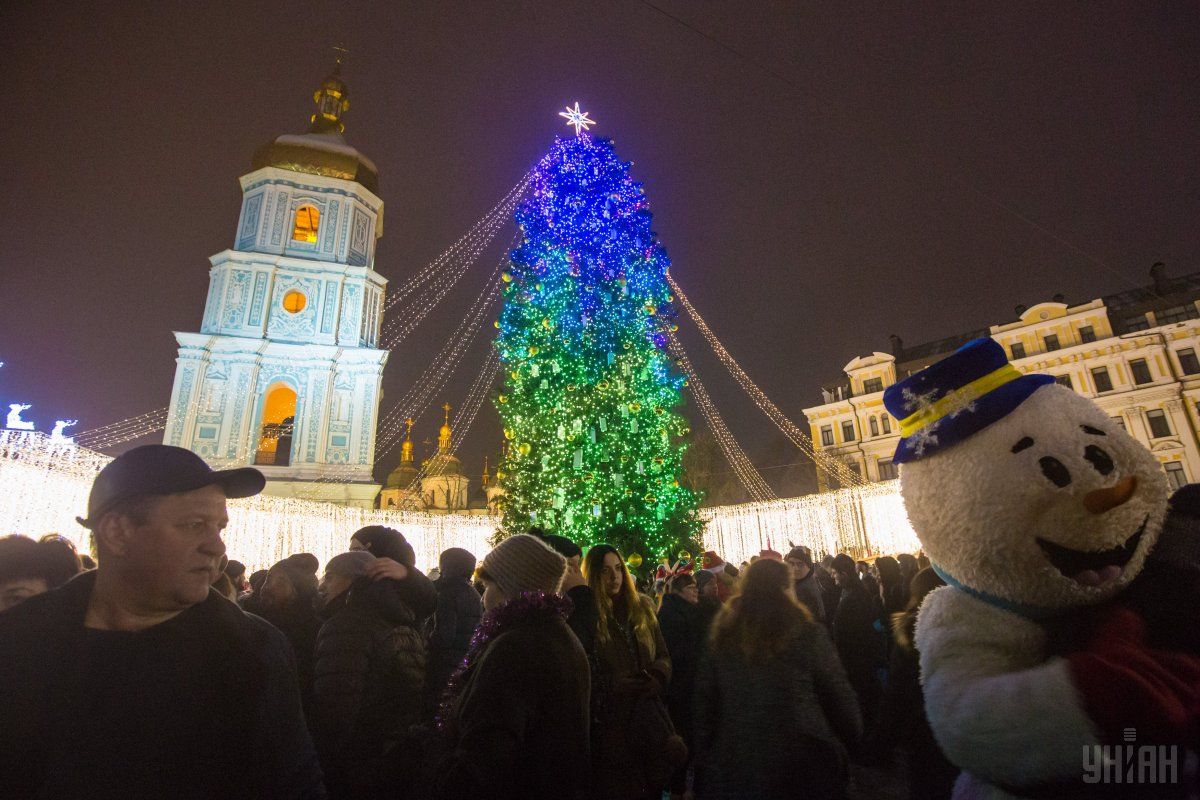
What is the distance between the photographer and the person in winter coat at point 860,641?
614cm

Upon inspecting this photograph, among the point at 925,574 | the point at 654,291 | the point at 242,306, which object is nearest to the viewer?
the point at 925,574

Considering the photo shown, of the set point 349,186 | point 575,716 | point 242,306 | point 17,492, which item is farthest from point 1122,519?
point 349,186

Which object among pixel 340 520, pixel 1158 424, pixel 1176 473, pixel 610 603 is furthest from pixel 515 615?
pixel 1158 424

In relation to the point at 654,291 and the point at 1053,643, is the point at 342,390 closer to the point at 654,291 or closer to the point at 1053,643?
the point at 654,291

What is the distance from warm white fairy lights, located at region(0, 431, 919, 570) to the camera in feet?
31.9

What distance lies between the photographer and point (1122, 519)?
1.39 metres

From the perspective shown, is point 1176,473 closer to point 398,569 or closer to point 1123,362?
point 1123,362

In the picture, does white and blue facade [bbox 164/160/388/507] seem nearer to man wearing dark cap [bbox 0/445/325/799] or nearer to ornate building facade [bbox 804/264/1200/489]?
man wearing dark cap [bbox 0/445/325/799]

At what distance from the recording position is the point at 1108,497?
1407 millimetres

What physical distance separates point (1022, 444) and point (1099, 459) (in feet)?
0.54

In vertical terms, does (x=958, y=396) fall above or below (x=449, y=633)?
above

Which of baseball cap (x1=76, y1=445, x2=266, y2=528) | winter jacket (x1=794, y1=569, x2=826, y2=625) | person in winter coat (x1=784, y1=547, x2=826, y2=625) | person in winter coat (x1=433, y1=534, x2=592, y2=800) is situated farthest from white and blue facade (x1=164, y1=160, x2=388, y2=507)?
baseball cap (x1=76, y1=445, x2=266, y2=528)

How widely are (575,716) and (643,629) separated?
1.69 meters

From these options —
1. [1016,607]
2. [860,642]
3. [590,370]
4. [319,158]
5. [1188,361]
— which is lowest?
[860,642]
